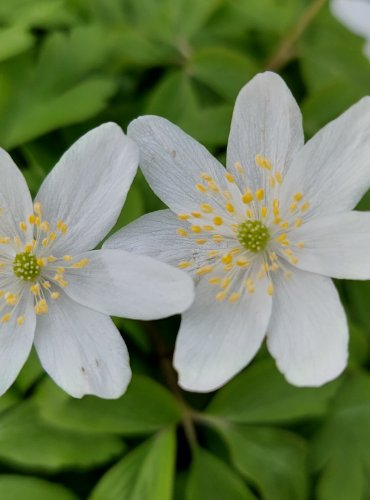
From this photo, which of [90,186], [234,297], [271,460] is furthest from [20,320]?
[271,460]

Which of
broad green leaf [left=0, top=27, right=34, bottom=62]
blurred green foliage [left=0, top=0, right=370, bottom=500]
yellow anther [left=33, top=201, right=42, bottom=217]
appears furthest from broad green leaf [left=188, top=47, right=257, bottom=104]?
yellow anther [left=33, top=201, right=42, bottom=217]

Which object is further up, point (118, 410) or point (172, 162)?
point (172, 162)

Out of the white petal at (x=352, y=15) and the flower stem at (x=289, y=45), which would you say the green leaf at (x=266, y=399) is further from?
the white petal at (x=352, y=15)

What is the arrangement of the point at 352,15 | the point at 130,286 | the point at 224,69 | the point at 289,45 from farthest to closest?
the point at 352,15 < the point at 289,45 < the point at 224,69 < the point at 130,286

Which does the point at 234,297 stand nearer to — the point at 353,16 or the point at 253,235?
the point at 253,235

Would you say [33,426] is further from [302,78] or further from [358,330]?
[302,78]

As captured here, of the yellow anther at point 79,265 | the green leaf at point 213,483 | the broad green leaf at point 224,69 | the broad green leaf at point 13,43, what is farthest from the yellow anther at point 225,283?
the broad green leaf at point 13,43

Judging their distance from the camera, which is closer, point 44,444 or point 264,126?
point 264,126

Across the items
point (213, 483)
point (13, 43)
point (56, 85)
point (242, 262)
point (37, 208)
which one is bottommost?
point (213, 483)
